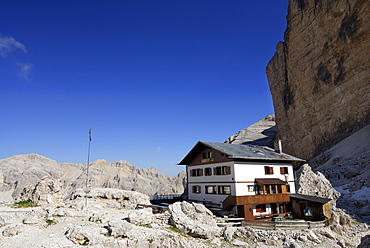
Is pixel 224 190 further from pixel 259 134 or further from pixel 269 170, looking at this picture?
pixel 259 134

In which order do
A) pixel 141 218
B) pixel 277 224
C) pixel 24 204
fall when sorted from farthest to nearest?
pixel 24 204
pixel 277 224
pixel 141 218

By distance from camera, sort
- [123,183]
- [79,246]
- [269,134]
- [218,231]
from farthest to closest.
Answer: [123,183] < [269,134] < [218,231] < [79,246]

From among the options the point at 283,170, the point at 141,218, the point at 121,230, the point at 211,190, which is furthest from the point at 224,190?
the point at 121,230

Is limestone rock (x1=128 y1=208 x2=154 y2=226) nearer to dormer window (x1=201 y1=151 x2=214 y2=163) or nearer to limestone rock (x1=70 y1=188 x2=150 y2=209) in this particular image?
limestone rock (x1=70 y1=188 x2=150 y2=209)

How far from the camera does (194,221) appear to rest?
28203mm

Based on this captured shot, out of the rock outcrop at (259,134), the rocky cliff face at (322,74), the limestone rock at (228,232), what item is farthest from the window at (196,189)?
the rock outcrop at (259,134)

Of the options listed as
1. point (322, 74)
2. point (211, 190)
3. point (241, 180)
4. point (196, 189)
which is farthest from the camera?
point (322, 74)

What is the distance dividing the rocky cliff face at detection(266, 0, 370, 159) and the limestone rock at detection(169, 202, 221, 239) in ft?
227

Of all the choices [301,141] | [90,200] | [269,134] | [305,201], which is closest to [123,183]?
[269,134]

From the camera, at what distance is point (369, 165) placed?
54.5 m

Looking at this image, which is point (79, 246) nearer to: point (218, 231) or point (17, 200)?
point (218, 231)

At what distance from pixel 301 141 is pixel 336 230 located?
254 ft

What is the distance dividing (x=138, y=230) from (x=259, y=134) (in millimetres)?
145699

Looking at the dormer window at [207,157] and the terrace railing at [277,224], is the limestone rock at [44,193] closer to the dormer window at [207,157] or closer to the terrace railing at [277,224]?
the dormer window at [207,157]
